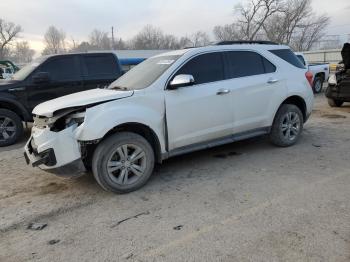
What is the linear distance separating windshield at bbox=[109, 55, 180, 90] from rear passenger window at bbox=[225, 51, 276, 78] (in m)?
0.94

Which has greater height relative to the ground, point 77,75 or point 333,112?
point 77,75

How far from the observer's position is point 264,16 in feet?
175

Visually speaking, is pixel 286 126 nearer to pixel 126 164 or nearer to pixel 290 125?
pixel 290 125

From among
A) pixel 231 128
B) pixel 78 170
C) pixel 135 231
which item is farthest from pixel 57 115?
pixel 231 128

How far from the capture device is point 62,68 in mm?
7988

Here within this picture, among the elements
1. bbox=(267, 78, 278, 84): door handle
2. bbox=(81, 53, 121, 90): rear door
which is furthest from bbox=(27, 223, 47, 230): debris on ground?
bbox=(81, 53, 121, 90): rear door

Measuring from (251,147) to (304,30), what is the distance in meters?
64.9

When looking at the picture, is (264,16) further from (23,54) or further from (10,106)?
(23,54)

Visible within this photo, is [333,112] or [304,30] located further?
[304,30]

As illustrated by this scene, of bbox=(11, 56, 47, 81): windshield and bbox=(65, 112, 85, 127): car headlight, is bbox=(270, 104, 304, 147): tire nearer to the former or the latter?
bbox=(65, 112, 85, 127): car headlight

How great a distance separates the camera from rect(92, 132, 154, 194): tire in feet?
13.6

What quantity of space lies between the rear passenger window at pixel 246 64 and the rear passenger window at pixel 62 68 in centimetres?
432

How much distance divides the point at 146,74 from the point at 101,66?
3915 mm

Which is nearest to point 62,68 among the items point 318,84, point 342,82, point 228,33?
point 342,82
